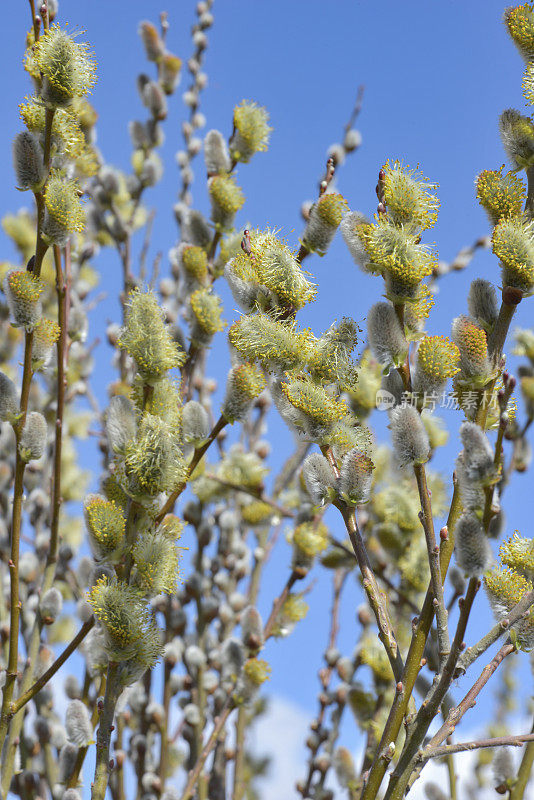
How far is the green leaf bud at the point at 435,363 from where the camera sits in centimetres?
103

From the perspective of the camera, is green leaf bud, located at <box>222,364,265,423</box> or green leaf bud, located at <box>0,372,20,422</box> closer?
green leaf bud, located at <box>222,364,265,423</box>

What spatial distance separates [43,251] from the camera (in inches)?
50.8

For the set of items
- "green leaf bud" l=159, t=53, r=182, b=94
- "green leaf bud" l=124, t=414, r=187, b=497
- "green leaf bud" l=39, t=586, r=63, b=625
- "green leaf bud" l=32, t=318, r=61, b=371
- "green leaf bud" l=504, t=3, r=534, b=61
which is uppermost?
"green leaf bud" l=159, t=53, r=182, b=94

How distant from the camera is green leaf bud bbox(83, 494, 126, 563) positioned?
3.51 feet

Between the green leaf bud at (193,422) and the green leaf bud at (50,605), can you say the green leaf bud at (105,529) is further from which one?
the green leaf bud at (50,605)

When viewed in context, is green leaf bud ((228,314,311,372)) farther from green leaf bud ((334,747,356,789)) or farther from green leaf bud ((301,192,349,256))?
green leaf bud ((334,747,356,789))

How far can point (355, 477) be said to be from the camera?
1.04 metres

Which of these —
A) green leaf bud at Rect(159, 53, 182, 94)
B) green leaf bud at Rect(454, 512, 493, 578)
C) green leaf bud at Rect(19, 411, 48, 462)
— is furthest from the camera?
green leaf bud at Rect(159, 53, 182, 94)

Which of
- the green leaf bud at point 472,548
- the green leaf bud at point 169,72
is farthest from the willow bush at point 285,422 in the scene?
the green leaf bud at point 169,72

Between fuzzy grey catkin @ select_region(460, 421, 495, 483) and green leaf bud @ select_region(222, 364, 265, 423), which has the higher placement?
green leaf bud @ select_region(222, 364, 265, 423)

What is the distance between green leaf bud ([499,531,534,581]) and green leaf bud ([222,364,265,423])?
1.37ft

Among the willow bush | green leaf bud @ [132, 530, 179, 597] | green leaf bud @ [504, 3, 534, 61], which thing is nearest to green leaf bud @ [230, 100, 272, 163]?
the willow bush

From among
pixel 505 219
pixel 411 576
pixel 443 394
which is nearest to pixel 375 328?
pixel 443 394

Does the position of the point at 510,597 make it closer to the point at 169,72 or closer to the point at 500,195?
the point at 500,195
